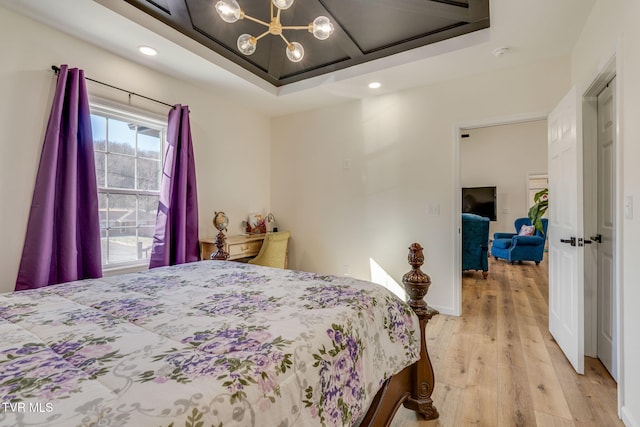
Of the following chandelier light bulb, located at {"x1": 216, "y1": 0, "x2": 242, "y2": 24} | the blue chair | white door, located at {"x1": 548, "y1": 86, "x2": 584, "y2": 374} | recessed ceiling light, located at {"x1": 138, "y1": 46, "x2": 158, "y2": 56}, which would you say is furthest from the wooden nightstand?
the blue chair

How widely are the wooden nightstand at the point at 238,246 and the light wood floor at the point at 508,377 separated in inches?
83.7

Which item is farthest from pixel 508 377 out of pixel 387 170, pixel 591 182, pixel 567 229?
pixel 387 170

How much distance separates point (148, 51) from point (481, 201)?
7418mm

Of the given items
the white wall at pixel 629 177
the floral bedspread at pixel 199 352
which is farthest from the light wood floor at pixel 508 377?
the floral bedspread at pixel 199 352

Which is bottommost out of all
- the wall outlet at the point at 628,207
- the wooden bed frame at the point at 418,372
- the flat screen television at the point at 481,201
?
the wooden bed frame at the point at 418,372

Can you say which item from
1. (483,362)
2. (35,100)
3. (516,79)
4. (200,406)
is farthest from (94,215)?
(516,79)

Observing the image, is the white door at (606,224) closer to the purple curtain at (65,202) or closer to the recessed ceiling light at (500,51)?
the recessed ceiling light at (500,51)

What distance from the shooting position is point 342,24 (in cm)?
266

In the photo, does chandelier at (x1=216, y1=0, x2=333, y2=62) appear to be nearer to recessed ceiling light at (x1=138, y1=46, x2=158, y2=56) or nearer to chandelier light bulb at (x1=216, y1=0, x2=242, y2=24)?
chandelier light bulb at (x1=216, y1=0, x2=242, y2=24)

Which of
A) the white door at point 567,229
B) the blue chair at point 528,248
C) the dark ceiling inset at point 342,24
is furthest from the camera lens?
the blue chair at point 528,248

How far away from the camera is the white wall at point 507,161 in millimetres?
7035

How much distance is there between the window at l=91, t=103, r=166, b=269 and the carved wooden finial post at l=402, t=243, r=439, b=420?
2.60 metres

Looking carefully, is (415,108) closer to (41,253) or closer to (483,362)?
(483,362)

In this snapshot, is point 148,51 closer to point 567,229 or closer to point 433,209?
point 433,209
